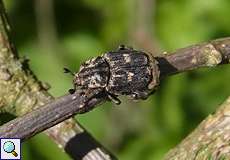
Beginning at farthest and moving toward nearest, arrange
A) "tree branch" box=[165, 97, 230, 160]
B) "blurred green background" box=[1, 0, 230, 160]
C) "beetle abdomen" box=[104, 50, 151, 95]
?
"blurred green background" box=[1, 0, 230, 160] < "tree branch" box=[165, 97, 230, 160] < "beetle abdomen" box=[104, 50, 151, 95]

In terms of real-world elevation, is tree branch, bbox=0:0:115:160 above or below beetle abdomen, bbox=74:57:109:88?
below

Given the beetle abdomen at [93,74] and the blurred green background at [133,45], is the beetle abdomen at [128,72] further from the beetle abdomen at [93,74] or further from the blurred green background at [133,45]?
the blurred green background at [133,45]

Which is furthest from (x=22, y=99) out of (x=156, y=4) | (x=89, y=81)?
(x=156, y=4)

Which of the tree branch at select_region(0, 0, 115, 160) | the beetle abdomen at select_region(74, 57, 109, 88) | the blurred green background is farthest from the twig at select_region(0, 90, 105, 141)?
the blurred green background

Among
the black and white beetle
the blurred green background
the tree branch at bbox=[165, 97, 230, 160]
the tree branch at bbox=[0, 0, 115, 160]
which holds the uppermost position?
the black and white beetle

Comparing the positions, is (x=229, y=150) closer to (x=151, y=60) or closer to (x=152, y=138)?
(x=151, y=60)

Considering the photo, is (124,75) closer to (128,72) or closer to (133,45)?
(128,72)

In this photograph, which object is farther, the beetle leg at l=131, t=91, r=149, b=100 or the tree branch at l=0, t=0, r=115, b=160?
the tree branch at l=0, t=0, r=115, b=160

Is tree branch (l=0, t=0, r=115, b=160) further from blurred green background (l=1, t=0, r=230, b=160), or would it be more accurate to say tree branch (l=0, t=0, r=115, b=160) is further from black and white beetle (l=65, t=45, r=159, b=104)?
blurred green background (l=1, t=0, r=230, b=160)
